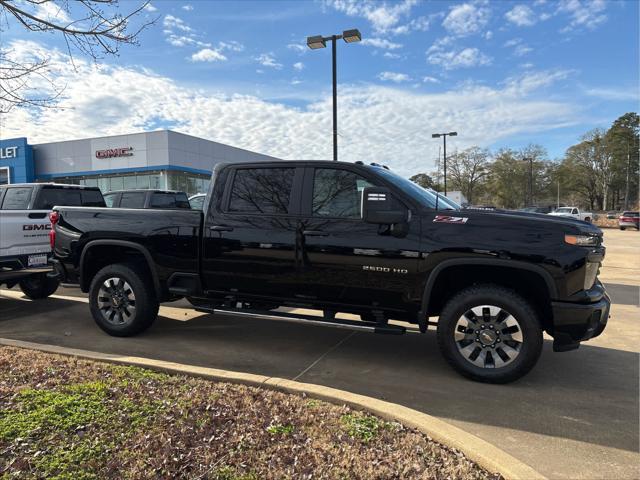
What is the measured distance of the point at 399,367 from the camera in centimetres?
468

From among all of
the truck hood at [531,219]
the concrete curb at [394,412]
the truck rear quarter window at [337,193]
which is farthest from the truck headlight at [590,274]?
the truck rear quarter window at [337,193]

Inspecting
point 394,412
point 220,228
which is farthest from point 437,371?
point 220,228

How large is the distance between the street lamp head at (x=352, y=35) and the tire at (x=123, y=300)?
33.3 feet

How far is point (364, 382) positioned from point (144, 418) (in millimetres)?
1932

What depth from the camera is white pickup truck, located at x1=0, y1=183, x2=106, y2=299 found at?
6438mm

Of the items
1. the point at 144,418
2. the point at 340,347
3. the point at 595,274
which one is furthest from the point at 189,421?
the point at 595,274

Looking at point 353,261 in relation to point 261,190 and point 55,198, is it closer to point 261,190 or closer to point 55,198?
point 261,190

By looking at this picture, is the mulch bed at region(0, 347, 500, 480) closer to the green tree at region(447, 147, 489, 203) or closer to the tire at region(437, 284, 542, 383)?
the tire at region(437, 284, 542, 383)

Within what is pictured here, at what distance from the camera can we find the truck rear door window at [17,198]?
313 inches

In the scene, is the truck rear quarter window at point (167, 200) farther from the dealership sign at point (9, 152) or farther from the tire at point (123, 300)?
the dealership sign at point (9, 152)

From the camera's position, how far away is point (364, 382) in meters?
4.24

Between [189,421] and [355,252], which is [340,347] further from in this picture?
[189,421]

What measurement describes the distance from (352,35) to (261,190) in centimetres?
974

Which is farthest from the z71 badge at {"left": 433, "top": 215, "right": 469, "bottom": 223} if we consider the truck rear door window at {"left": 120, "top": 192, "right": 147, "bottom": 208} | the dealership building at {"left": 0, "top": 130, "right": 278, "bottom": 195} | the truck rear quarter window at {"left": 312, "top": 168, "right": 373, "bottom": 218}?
the dealership building at {"left": 0, "top": 130, "right": 278, "bottom": 195}
